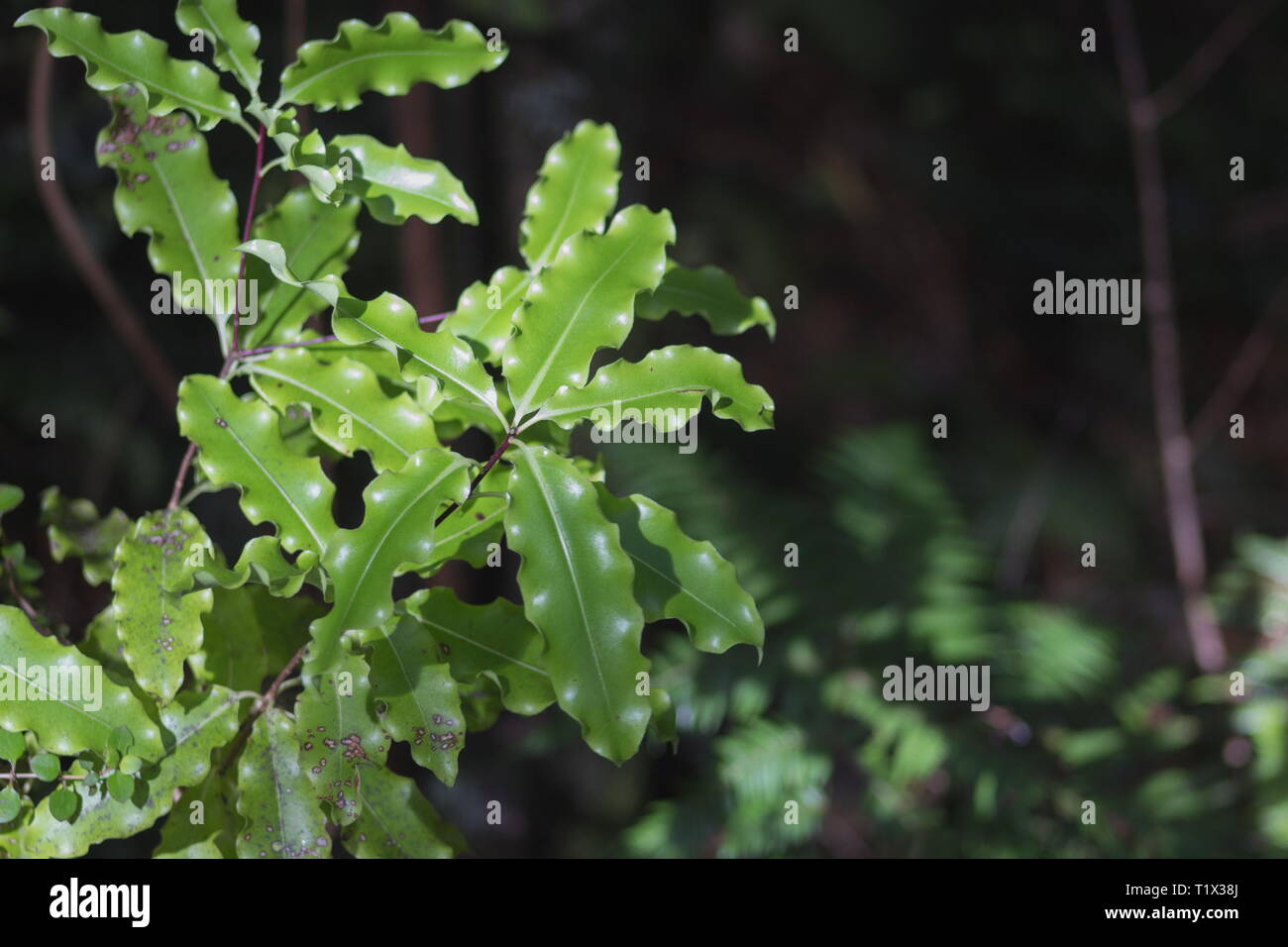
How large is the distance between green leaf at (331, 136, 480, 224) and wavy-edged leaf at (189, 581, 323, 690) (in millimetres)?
286

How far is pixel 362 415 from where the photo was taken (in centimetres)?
69

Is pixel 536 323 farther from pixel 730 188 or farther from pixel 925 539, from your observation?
pixel 730 188

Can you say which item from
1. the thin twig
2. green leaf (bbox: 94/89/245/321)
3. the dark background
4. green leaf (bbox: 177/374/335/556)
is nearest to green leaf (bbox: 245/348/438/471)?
green leaf (bbox: 177/374/335/556)

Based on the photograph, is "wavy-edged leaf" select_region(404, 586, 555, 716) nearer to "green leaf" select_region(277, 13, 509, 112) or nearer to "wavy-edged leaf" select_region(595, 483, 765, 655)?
"wavy-edged leaf" select_region(595, 483, 765, 655)

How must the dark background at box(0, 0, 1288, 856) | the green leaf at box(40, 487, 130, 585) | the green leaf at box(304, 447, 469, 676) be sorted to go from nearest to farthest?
the green leaf at box(304, 447, 469, 676) → the green leaf at box(40, 487, 130, 585) → the dark background at box(0, 0, 1288, 856)

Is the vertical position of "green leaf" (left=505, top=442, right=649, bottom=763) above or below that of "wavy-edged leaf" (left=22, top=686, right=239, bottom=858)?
above

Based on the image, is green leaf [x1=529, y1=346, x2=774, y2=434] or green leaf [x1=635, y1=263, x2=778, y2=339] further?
green leaf [x1=635, y1=263, x2=778, y2=339]

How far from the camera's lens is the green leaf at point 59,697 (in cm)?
66

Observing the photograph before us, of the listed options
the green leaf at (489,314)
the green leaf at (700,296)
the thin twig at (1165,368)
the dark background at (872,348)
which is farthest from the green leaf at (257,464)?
the thin twig at (1165,368)

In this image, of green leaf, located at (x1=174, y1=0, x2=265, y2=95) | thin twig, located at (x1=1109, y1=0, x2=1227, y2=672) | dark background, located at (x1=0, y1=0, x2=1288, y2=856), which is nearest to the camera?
green leaf, located at (x1=174, y1=0, x2=265, y2=95)

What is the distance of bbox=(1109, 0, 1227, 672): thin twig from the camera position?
6.66ft
